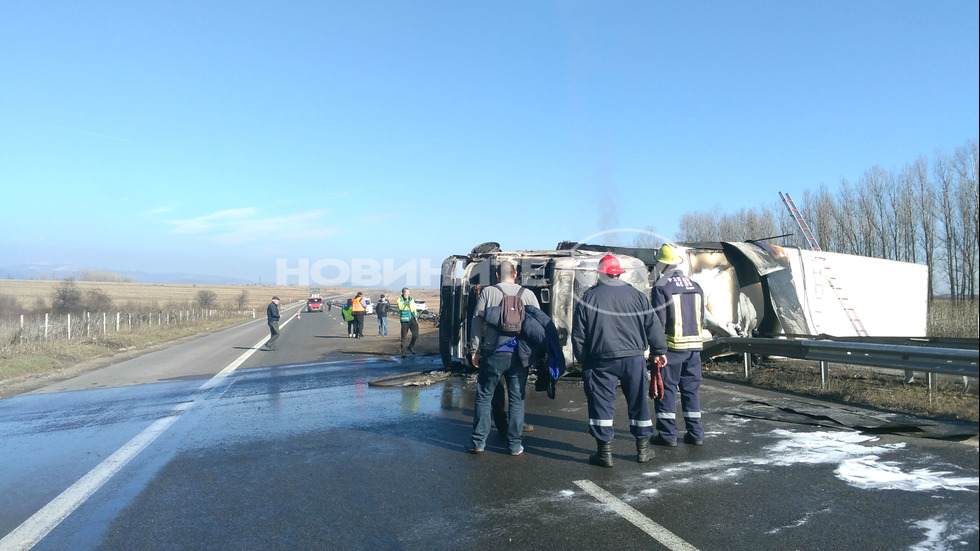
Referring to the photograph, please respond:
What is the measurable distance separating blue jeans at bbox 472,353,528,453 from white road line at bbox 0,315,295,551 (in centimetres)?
340

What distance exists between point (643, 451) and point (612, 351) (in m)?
0.99

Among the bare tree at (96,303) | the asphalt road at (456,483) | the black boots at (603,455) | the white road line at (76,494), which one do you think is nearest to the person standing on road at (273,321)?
the asphalt road at (456,483)

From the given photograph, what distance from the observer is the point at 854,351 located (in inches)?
301

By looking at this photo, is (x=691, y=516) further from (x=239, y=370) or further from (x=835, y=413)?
(x=239, y=370)

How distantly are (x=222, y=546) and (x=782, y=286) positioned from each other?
33.4 ft

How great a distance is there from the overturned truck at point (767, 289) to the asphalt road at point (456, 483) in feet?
8.52

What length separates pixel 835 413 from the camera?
286 inches

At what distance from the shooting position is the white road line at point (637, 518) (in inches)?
151

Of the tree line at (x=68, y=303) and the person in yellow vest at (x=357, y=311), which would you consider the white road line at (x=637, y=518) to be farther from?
the tree line at (x=68, y=303)

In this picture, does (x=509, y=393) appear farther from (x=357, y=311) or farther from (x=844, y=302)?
(x=357, y=311)

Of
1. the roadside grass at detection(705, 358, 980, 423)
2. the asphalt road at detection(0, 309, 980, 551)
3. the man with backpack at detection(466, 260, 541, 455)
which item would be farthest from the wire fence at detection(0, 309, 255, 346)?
the roadside grass at detection(705, 358, 980, 423)

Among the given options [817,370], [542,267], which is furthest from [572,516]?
[817,370]

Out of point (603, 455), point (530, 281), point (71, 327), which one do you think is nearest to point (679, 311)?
point (603, 455)

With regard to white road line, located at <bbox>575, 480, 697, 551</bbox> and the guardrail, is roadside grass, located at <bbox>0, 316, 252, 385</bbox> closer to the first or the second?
white road line, located at <bbox>575, 480, 697, 551</bbox>
